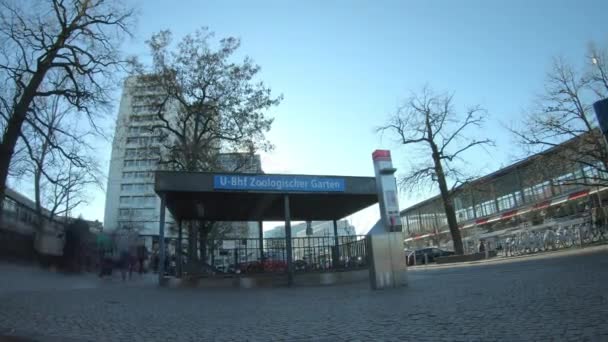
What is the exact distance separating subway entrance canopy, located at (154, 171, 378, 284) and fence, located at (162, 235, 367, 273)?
1620 millimetres

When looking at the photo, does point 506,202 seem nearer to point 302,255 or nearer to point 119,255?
point 302,255

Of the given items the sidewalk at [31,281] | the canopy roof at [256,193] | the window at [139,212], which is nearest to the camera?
the sidewalk at [31,281]

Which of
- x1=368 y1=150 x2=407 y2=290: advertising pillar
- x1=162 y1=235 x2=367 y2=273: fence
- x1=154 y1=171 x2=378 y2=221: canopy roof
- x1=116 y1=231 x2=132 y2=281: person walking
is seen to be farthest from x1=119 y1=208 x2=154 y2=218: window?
x1=368 y1=150 x2=407 y2=290: advertising pillar

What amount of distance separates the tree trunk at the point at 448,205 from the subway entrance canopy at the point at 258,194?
41.0ft

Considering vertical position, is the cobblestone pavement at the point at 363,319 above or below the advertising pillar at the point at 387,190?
below

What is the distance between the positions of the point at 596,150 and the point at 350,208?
15742 mm

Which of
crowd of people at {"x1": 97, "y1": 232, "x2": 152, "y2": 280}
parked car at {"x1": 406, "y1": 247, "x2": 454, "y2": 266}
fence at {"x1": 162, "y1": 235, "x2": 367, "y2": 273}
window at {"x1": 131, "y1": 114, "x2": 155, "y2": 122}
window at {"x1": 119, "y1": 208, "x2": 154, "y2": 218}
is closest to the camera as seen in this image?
fence at {"x1": 162, "y1": 235, "x2": 367, "y2": 273}

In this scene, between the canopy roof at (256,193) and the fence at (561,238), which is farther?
the fence at (561,238)

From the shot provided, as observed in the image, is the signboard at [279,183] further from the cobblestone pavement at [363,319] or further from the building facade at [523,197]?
the building facade at [523,197]

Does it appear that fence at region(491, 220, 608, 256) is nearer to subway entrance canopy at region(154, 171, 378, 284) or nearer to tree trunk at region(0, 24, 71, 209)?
subway entrance canopy at region(154, 171, 378, 284)

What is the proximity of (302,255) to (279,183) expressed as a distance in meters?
3.87

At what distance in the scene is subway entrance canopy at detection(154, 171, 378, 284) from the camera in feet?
46.8

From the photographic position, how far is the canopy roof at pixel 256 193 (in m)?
14.3

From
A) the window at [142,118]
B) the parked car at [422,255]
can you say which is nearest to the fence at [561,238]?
the parked car at [422,255]
